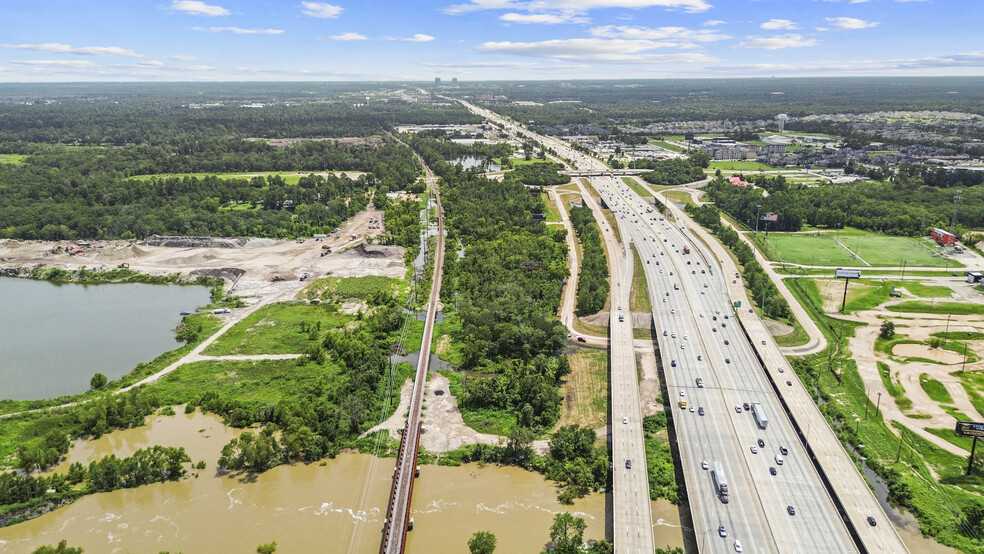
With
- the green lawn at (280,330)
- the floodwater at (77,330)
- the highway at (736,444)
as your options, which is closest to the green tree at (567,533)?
the highway at (736,444)

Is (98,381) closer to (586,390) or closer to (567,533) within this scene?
(586,390)


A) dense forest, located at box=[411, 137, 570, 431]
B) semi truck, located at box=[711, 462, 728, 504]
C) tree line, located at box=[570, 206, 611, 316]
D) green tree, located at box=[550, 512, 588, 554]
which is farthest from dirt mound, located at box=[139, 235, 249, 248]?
semi truck, located at box=[711, 462, 728, 504]

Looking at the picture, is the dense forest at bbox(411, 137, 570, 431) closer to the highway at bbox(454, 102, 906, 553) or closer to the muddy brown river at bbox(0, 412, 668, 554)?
the highway at bbox(454, 102, 906, 553)

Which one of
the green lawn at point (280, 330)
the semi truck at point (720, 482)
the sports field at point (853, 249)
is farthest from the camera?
the sports field at point (853, 249)

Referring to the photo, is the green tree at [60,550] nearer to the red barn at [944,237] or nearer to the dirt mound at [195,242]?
the dirt mound at [195,242]

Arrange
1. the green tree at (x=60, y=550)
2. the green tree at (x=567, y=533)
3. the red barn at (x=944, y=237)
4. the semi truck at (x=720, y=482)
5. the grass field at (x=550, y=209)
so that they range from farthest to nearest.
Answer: the grass field at (x=550, y=209), the red barn at (x=944, y=237), the semi truck at (x=720, y=482), the green tree at (x=567, y=533), the green tree at (x=60, y=550)

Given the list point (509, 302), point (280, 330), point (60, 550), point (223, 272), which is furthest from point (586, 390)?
point (223, 272)

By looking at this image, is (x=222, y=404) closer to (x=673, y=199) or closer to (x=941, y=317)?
(x=941, y=317)

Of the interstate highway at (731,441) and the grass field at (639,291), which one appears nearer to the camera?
the interstate highway at (731,441)
